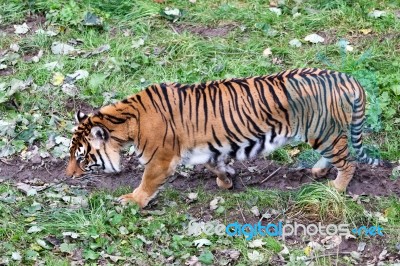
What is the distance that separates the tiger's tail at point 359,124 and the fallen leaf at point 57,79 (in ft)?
11.2

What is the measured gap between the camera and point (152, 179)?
684 cm

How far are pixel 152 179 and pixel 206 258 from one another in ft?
3.19

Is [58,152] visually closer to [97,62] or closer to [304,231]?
[97,62]

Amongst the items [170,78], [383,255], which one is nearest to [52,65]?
[170,78]

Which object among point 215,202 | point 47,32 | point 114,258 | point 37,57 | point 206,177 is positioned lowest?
point 206,177

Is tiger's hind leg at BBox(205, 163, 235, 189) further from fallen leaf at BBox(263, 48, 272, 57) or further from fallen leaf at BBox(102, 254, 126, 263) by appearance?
fallen leaf at BBox(263, 48, 272, 57)

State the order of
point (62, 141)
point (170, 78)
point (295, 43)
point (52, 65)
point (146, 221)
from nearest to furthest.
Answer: point (146, 221) → point (62, 141) → point (170, 78) → point (52, 65) → point (295, 43)

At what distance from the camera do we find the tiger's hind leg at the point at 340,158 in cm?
685

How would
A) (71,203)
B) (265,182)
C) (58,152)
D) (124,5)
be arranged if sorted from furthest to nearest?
(124,5) → (58,152) → (265,182) → (71,203)

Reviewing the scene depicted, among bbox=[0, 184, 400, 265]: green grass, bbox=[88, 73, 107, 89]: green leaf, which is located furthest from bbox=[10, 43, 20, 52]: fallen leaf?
bbox=[0, 184, 400, 265]: green grass

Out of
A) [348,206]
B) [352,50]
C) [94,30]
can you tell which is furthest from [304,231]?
[94,30]

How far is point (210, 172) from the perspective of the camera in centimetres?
759

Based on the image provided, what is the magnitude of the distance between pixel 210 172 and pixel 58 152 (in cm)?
150

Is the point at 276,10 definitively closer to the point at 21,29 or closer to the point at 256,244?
the point at 21,29
